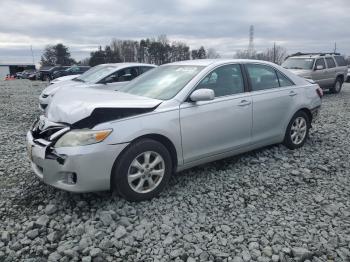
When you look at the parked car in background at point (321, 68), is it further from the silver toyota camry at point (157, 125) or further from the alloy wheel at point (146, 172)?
the alloy wheel at point (146, 172)

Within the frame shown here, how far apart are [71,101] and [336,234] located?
10.5 feet

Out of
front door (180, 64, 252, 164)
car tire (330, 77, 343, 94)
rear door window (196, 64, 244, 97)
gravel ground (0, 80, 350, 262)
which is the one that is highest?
rear door window (196, 64, 244, 97)

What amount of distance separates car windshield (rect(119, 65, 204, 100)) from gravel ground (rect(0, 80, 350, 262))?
1.18m

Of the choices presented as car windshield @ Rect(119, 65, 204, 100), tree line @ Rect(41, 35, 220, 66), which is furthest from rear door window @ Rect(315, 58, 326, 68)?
tree line @ Rect(41, 35, 220, 66)

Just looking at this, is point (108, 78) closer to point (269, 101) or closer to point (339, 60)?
point (269, 101)

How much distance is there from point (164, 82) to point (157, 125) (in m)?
0.98

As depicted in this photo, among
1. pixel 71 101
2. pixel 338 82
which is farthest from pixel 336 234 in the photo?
pixel 338 82

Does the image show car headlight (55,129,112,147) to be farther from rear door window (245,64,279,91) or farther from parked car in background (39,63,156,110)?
parked car in background (39,63,156,110)

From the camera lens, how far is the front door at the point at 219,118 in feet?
13.7

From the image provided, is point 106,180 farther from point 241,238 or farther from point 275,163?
point 275,163

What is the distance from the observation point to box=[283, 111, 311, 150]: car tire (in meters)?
5.63

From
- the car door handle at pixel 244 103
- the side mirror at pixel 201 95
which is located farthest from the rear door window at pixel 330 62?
the side mirror at pixel 201 95

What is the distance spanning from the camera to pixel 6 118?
943cm

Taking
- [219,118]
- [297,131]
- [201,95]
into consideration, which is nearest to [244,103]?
[219,118]
